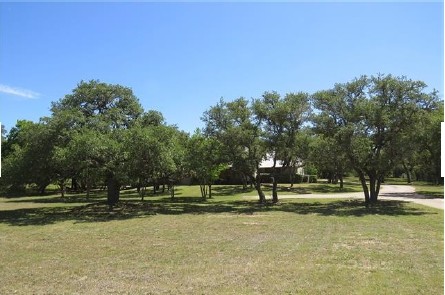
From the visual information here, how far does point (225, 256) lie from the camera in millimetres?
11078

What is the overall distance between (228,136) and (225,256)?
1687cm

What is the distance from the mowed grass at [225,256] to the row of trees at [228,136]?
4.65 m

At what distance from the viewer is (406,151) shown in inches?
1013

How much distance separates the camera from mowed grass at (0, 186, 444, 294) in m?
8.17

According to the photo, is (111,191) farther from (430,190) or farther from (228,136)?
(430,190)

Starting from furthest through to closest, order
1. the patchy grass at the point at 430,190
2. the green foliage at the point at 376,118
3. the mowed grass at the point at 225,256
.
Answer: the patchy grass at the point at 430,190 → the green foliage at the point at 376,118 → the mowed grass at the point at 225,256

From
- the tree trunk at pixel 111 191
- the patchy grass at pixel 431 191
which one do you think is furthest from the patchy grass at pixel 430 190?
the tree trunk at pixel 111 191

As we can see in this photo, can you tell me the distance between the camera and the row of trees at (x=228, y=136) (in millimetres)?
23047

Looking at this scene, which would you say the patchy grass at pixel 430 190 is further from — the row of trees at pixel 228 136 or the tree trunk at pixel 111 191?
the tree trunk at pixel 111 191

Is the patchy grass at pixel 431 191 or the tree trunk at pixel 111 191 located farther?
the patchy grass at pixel 431 191

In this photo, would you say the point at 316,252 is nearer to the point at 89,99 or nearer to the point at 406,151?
the point at 406,151

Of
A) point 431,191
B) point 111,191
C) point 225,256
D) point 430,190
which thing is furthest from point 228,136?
point 430,190

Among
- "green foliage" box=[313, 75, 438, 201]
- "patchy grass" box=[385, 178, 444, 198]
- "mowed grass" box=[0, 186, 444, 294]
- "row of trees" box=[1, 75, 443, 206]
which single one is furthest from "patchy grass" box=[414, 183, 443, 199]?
"mowed grass" box=[0, 186, 444, 294]

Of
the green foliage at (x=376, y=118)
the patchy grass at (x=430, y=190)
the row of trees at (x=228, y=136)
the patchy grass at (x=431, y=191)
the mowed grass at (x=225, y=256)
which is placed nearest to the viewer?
the mowed grass at (x=225, y=256)
